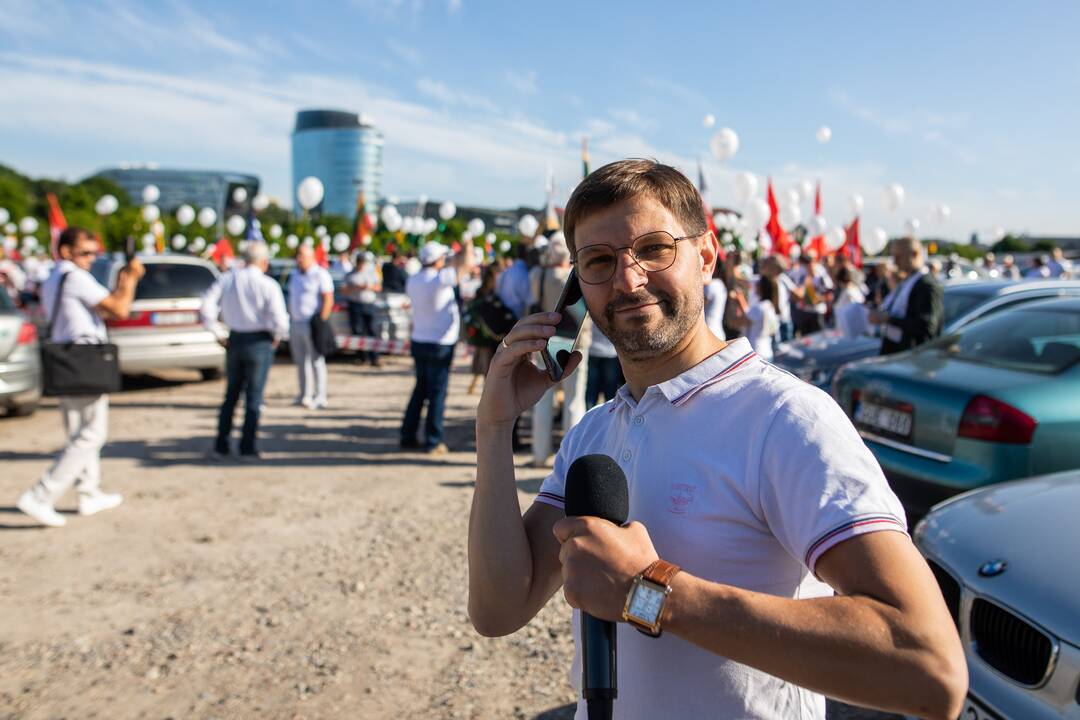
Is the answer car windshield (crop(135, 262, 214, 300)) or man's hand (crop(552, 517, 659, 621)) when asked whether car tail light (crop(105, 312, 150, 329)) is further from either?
man's hand (crop(552, 517, 659, 621))

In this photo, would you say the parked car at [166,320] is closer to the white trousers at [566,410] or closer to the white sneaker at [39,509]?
the white sneaker at [39,509]

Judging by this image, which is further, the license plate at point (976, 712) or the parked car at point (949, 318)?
the parked car at point (949, 318)

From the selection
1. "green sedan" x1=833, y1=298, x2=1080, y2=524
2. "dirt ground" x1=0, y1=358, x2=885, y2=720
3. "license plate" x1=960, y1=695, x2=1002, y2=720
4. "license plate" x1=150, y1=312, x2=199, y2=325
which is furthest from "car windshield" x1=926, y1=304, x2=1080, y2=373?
"license plate" x1=150, y1=312, x2=199, y2=325

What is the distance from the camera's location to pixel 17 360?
8.35 m

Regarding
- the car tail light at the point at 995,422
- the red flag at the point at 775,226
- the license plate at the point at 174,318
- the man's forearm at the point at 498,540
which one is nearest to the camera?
the man's forearm at the point at 498,540

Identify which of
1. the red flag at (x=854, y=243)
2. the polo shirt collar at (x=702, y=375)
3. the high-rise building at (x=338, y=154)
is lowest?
the polo shirt collar at (x=702, y=375)

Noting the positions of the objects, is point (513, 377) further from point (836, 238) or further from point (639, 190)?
point (836, 238)

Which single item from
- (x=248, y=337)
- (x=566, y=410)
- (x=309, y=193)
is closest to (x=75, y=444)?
(x=248, y=337)

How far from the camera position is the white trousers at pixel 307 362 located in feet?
31.2

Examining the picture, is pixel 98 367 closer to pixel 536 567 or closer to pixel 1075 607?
pixel 536 567

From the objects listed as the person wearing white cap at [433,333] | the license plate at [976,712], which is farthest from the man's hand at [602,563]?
the person wearing white cap at [433,333]

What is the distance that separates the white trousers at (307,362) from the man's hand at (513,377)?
327 inches

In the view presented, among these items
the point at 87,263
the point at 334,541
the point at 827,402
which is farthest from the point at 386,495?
the point at 827,402

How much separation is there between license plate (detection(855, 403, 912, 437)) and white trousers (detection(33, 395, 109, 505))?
5193 millimetres
